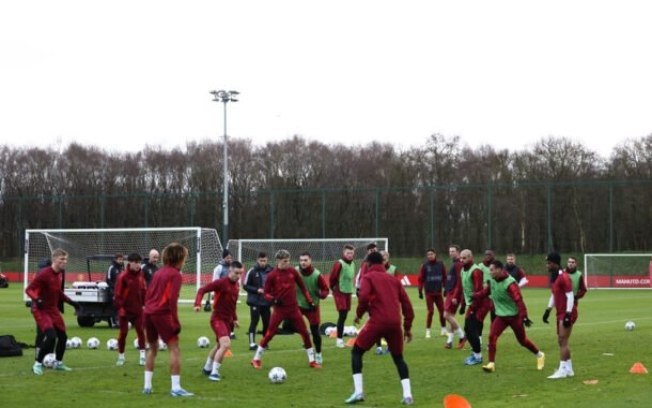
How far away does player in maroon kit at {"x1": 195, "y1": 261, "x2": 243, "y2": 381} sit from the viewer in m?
16.6

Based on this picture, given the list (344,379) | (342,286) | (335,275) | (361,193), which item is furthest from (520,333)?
(361,193)

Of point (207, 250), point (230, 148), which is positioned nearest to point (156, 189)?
point (230, 148)

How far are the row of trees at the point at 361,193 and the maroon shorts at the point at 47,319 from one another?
185 feet

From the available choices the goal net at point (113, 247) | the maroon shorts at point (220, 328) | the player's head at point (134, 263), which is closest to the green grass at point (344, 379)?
the maroon shorts at point (220, 328)

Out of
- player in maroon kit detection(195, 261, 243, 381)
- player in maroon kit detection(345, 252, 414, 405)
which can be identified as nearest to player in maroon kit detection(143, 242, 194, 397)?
player in maroon kit detection(195, 261, 243, 381)

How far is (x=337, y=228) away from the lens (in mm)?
75688

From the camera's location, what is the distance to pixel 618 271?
62438 mm

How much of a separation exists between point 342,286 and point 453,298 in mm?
2848

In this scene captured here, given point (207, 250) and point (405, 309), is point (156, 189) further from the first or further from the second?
point (405, 309)

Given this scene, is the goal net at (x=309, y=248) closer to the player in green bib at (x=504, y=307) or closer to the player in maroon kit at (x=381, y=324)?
the player in green bib at (x=504, y=307)

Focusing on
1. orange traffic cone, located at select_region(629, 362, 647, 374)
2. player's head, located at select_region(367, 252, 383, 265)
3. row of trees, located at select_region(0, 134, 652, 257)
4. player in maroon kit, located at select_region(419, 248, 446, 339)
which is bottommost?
orange traffic cone, located at select_region(629, 362, 647, 374)

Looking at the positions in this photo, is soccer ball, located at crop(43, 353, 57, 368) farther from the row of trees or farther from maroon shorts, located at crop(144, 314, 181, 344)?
the row of trees

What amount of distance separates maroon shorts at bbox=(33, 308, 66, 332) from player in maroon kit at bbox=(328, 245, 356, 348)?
6.48m

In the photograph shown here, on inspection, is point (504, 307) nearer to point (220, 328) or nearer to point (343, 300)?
point (220, 328)
